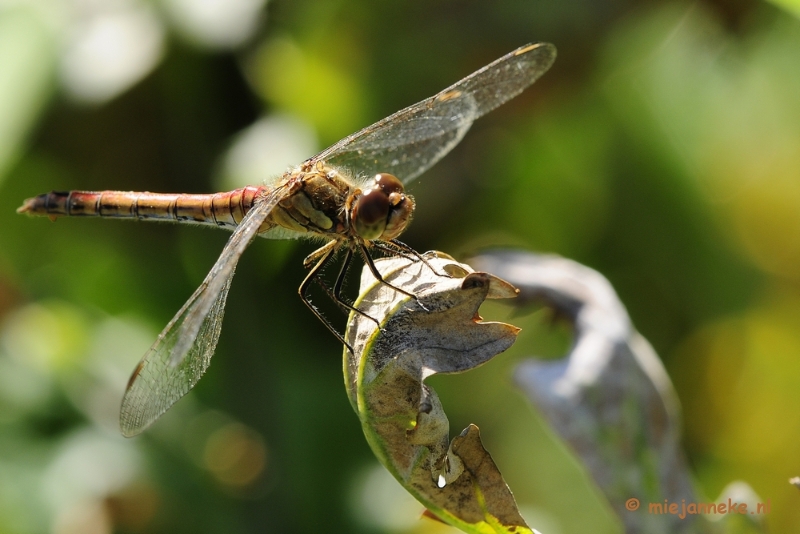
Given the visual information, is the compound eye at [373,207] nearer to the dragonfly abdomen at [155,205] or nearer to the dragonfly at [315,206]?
the dragonfly at [315,206]

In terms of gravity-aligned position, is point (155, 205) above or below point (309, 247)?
above

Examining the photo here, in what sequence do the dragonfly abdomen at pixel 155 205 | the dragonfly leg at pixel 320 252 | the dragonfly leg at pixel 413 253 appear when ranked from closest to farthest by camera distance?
the dragonfly leg at pixel 413 253 < the dragonfly leg at pixel 320 252 < the dragonfly abdomen at pixel 155 205

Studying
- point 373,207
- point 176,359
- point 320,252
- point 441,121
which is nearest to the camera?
point 176,359

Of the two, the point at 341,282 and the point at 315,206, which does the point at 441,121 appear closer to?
the point at 315,206

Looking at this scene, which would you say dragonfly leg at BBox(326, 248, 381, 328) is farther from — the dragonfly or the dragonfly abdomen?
the dragonfly abdomen

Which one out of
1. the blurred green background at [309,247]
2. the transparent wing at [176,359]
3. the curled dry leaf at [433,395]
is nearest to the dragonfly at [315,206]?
the transparent wing at [176,359]

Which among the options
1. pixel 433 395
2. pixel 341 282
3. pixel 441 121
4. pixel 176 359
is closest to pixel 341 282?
pixel 341 282
